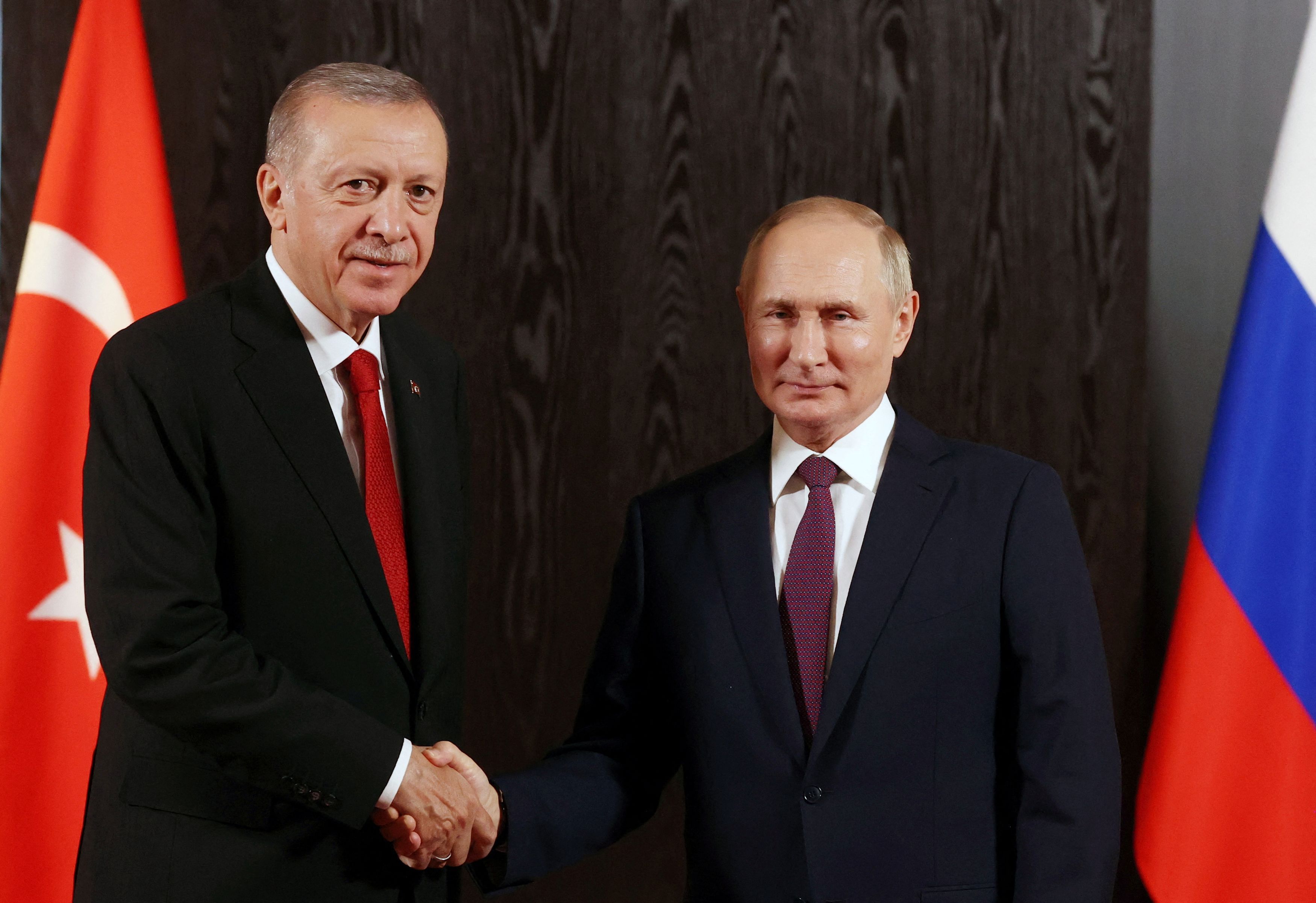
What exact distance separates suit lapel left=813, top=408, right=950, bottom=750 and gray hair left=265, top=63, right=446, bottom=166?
0.82 metres

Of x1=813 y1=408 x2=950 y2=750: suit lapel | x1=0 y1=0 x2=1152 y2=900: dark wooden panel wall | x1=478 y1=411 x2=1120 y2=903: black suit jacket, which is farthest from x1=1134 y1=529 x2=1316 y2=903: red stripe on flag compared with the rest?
x1=813 y1=408 x2=950 y2=750: suit lapel

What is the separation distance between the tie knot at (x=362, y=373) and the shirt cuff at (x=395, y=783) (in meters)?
0.48

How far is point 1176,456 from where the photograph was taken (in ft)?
8.86

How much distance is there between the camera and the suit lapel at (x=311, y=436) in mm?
1536

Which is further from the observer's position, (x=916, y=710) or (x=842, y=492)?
(x=842, y=492)

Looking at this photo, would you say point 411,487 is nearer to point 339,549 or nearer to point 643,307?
point 339,549

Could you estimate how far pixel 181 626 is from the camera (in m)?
1.46

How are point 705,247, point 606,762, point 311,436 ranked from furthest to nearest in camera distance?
point 705,247
point 606,762
point 311,436

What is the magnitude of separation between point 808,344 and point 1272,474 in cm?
116

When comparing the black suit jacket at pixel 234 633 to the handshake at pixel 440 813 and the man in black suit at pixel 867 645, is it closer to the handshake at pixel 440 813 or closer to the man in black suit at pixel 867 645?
the handshake at pixel 440 813

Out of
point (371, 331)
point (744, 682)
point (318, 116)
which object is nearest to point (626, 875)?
point (744, 682)

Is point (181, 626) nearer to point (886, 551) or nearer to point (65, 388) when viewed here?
point (886, 551)

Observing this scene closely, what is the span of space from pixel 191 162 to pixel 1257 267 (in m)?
2.18

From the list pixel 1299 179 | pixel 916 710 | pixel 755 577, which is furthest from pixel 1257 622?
pixel 755 577
